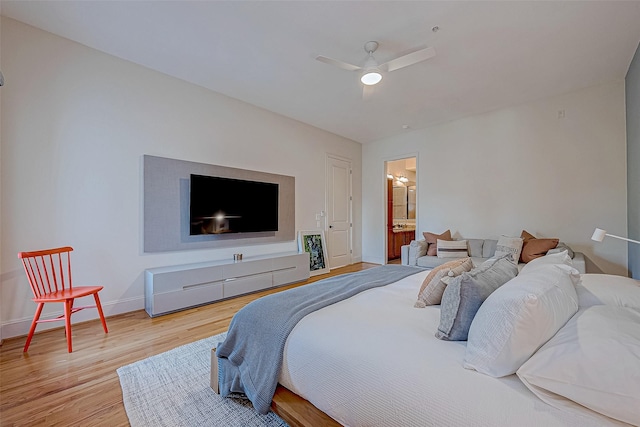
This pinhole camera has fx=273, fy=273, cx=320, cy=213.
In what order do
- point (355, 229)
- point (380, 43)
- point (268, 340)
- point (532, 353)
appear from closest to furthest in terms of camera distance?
1. point (532, 353)
2. point (268, 340)
3. point (380, 43)
4. point (355, 229)

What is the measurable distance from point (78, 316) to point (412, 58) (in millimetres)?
4176

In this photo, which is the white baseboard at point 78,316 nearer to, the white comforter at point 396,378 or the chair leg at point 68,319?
the chair leg at point 68,319

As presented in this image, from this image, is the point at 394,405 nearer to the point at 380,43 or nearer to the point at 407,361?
the point at 407,361

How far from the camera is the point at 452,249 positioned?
4250mm

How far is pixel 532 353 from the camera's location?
88cm

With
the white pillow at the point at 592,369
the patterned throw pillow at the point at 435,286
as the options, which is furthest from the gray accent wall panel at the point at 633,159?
the white pillow at the point at 592,369

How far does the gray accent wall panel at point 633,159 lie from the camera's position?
112 inches

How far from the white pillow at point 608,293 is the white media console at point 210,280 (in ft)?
10.8

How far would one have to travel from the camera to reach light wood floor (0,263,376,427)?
156 centimetres

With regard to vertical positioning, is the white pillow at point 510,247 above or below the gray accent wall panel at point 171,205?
below

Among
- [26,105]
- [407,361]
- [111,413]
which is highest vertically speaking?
[26,105]

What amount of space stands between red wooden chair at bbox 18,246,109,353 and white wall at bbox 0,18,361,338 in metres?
0.11

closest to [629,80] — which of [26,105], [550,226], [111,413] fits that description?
[550,226]

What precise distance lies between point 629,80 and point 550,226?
1.93 m
